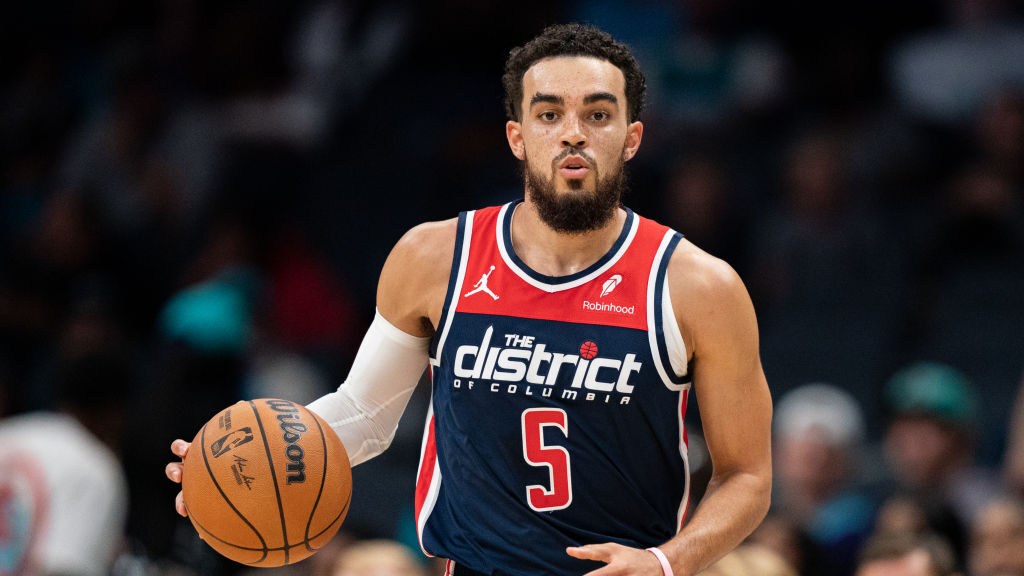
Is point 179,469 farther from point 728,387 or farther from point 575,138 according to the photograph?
point 728,387

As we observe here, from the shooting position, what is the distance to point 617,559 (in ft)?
11.5

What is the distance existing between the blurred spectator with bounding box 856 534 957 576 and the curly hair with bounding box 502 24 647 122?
2.15 metres

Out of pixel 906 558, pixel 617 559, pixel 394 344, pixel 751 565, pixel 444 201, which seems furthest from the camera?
pixel 444 201

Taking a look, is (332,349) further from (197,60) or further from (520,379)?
(520,379)

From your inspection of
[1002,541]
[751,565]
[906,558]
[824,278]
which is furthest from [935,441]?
[824,278]

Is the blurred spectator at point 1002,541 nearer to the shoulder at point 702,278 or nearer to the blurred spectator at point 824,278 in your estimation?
the shoulder at point 702,278

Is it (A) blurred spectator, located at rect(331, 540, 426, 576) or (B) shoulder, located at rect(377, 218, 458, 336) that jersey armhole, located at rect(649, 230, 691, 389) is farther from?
(A) blurred spectator, located at rect(331, 540, 426, 576)

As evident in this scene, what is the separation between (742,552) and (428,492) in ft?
7.91

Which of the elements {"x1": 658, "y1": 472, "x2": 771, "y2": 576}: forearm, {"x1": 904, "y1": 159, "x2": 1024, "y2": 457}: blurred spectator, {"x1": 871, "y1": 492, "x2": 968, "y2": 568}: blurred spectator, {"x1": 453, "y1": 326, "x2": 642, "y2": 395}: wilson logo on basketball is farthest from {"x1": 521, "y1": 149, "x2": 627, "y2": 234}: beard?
{"x1": 904, "y1": 159, "x2": 1024, "y2": 457}: blurred spectator

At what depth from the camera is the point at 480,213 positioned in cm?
425

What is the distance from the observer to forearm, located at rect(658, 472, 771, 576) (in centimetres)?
367

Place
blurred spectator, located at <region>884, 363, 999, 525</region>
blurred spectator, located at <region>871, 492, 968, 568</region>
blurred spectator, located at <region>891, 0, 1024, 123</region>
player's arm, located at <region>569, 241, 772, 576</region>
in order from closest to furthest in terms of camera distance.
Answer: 1. player's arm, located at <region>569, 241, 772, 576</region>
2. blurred spectator, located at <region>871, 492, 968, 568</region>
3. blurred spectator, located at <region>884, 363, 999, 525</region>
4. blurred spectator, located at <region>891, 0, 1024, 123</region>

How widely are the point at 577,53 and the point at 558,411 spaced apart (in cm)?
105

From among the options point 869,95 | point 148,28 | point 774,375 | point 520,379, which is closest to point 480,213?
point 520,379
